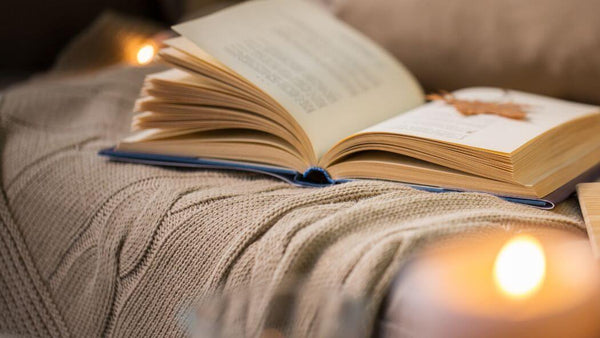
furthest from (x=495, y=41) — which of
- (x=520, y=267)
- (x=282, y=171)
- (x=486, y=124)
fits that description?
(x=520, y=267)

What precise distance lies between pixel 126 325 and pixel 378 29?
2.02ft

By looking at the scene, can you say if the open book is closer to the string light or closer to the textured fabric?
the textured fabric

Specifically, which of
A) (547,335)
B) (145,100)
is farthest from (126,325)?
(547,335)

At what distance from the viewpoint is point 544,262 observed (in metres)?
0.49

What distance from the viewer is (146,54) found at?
3.81ft

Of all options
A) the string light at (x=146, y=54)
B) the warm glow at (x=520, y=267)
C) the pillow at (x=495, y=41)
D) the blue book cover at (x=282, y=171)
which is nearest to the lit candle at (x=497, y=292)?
the warm glow at (x=520, y=267)

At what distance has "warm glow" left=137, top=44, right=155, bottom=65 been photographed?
3.80 ft

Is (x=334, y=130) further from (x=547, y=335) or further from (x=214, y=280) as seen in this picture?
(x=547, y=335)

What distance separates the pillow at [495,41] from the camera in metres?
0.86

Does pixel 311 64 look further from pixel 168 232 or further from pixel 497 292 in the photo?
pixel 497 292

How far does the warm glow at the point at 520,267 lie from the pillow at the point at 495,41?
0.44 m

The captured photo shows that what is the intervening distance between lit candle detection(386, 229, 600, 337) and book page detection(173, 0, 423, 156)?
0.23 meters

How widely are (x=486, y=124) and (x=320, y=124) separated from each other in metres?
0.17

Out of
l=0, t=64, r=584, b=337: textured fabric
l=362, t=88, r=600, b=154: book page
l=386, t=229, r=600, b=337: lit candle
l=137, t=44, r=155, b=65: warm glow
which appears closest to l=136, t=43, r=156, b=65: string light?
l=137, t=44, r=155, b=65: warm glow
